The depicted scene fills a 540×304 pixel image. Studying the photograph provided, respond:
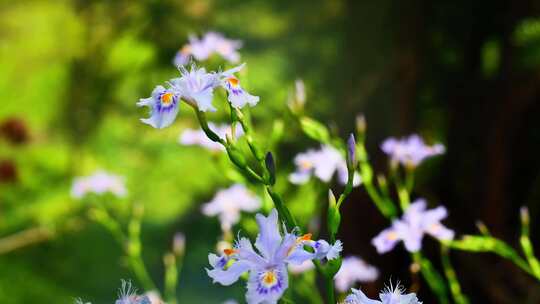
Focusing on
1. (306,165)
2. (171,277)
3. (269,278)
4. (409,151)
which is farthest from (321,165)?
(171,277)

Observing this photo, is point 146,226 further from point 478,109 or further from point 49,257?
point 478,109

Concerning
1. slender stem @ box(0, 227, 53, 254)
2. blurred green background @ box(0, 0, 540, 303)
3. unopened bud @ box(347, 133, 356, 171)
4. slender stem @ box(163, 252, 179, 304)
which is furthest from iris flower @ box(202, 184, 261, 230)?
slender stem @ box(0, 227, 53, 254)

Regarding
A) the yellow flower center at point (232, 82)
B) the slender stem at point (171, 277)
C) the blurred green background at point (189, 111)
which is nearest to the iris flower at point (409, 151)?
the slender stem at point (171, 277)

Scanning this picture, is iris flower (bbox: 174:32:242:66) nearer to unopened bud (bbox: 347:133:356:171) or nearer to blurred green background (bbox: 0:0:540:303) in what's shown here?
unopened bud (bbox: 347:133:356:171)

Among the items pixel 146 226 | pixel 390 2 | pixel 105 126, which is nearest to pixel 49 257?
pixel 146 226

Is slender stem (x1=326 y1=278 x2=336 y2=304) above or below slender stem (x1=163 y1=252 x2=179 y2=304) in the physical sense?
below

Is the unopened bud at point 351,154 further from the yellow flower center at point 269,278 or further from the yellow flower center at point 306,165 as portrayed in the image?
the yellow flower center at point 306,165
